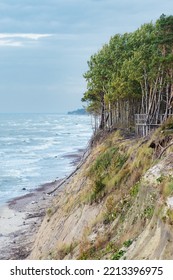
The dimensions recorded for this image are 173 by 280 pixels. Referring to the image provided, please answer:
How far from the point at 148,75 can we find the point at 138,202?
31.5m

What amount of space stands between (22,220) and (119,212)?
77.5 feet

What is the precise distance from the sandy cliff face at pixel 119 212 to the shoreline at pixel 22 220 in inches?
110

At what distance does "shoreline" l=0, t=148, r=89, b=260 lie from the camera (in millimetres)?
33562

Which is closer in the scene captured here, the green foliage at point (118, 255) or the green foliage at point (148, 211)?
the green foliage at point (118, 255)

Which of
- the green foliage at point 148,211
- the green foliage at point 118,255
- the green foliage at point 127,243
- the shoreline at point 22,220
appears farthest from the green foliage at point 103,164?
the green foliage at point 118,255

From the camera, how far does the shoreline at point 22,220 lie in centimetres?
3356

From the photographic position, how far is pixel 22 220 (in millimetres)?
43406

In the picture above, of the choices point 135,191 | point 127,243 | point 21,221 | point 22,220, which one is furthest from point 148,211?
point 22,220

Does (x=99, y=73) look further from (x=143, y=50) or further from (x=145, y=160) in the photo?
(x=145, y=160)

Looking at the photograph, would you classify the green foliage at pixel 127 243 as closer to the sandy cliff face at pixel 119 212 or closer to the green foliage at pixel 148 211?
the sandy cliff face at pixel 119 212

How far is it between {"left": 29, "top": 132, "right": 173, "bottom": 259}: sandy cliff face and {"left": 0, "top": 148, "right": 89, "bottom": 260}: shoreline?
110 inches

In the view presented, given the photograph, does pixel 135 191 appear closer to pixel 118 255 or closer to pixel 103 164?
pixel 118 255

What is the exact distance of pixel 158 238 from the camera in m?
13.2

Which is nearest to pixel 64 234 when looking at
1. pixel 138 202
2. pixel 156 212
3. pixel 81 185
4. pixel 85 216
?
pixel 85 216
